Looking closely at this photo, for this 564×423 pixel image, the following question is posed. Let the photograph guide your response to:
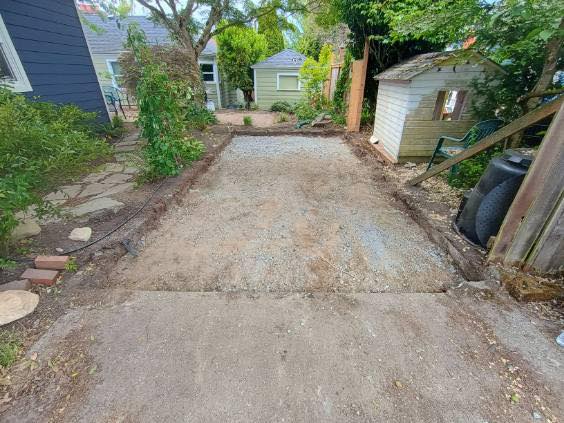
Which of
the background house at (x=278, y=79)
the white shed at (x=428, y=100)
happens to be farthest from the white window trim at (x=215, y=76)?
the white shed at (x=428, y=100)

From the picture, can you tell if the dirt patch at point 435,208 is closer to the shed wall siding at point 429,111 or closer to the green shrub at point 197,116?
the shed wall siding at point 429,111

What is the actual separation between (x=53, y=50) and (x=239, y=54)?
336 inches

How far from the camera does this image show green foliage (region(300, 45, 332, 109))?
32.0 ft

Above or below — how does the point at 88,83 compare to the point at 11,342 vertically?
above

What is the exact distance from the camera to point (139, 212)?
9.41ft

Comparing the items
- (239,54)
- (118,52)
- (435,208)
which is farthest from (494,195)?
(118,52)

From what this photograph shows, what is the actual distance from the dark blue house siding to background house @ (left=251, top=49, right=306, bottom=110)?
7.72 meters

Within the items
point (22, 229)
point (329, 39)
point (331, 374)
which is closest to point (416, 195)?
point (331, 374)

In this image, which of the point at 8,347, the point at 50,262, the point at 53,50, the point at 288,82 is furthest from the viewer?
the point at 288,82

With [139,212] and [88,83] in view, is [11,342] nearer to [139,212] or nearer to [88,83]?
[139,212]

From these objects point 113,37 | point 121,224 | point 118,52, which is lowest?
point 121,224

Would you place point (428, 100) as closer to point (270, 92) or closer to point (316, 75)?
point (316, 75)

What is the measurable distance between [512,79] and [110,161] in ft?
21.5

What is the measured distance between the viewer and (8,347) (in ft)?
4.70
